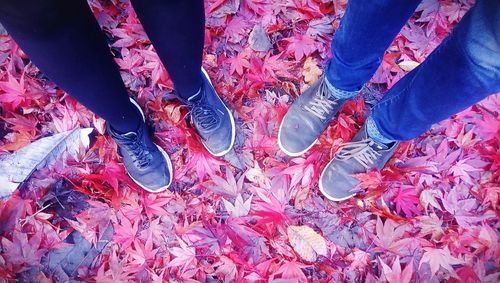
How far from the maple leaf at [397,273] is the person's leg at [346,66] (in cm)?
45

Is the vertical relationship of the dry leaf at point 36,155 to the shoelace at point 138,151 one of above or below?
below

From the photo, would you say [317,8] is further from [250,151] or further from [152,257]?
[152,257]

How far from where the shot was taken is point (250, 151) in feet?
4.21

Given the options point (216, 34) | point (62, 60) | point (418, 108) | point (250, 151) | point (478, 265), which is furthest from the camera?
point (216, 34)

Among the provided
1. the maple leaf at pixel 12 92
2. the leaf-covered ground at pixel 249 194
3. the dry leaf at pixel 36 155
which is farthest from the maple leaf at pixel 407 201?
the maple leaf at pixel 12 92

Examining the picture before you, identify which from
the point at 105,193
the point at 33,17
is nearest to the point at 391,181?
the point at 105,193

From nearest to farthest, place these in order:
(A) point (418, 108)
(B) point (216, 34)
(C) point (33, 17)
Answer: (C) point (33, 17) < (A) point (418, 108) < (B) point (216, 34)

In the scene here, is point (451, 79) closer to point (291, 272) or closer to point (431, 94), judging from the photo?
point (431, 94)

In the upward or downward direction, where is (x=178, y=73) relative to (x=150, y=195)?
upward

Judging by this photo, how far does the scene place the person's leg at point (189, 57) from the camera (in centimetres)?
73

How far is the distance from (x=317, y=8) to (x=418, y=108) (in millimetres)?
723

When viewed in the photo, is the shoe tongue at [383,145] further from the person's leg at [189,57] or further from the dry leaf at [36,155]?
the dry leaf at [36,155]

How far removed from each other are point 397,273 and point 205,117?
0.75 metres

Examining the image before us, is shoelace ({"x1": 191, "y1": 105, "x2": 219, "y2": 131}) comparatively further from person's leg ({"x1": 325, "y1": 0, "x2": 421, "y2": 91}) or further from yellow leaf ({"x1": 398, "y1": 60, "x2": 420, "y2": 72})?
yellow leaf ({"x1": 398, "y1": 60, "x2": 420, "y2": 72})
